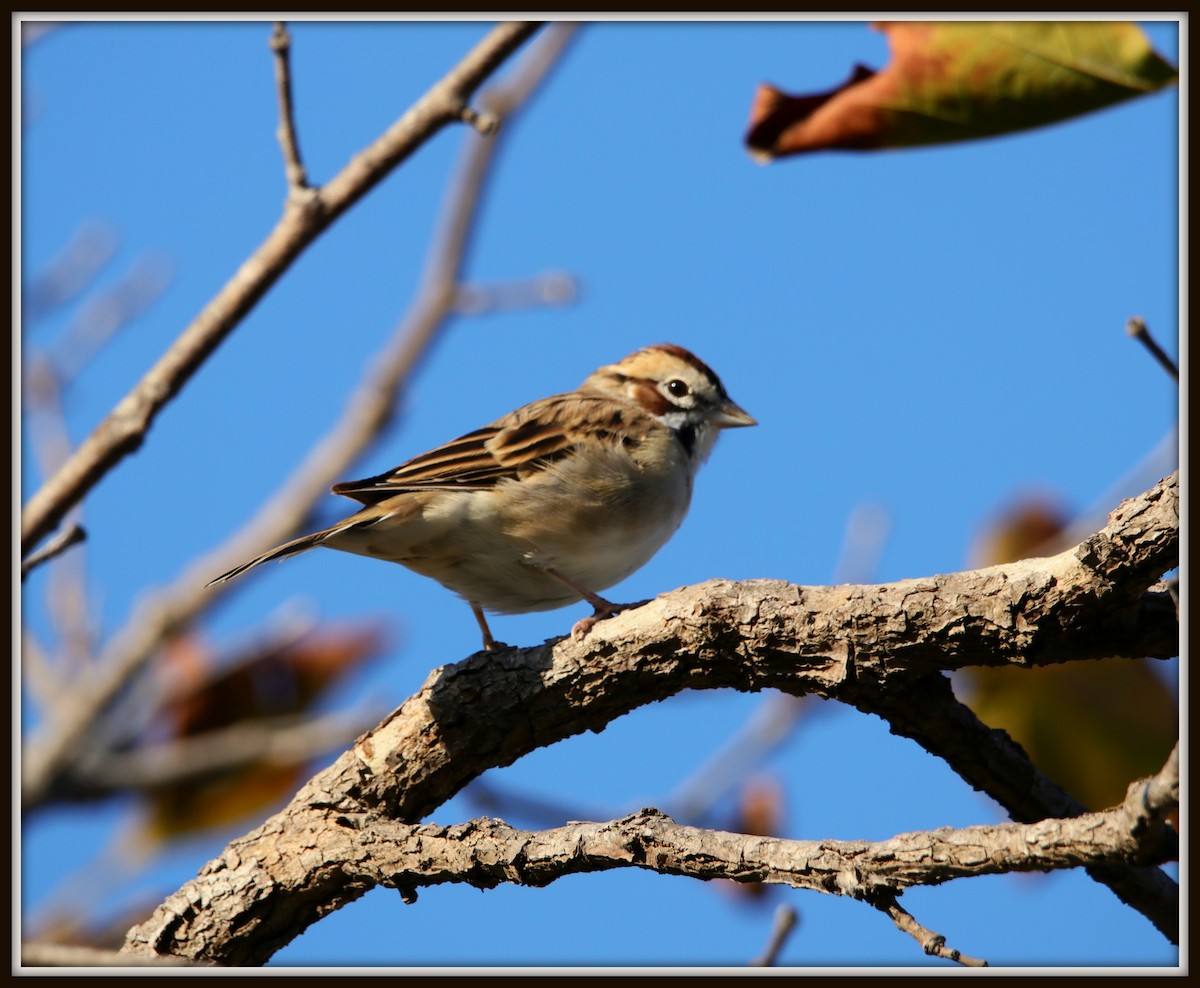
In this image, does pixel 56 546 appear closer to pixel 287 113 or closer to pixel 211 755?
pixel 287 113

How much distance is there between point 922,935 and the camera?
3.10m

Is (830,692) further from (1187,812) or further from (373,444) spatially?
(373,444)

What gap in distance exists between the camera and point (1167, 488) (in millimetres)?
3688

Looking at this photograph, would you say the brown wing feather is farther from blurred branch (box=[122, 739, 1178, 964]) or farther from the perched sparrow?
blurred branch (box=[122, 739, 1178, 964])

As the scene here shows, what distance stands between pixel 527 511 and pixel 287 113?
229cm

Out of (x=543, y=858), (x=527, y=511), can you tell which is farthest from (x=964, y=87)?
(x=527, y=511)

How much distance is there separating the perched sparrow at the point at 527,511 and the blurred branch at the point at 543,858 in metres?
1.32

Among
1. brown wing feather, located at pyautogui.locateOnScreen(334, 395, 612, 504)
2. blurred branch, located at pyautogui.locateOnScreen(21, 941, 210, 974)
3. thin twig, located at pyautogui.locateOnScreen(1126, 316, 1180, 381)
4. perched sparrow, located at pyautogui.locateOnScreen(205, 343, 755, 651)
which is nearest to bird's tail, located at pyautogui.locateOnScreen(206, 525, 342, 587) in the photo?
perched sparrow, located at pyautogui.locateOnScreen(205, 343, 755, 651)

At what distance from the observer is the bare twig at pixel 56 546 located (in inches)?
177

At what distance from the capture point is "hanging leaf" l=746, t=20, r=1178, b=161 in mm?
2818

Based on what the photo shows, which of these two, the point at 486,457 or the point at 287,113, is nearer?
the point at 287,113

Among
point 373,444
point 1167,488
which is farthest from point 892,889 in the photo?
point 373,444

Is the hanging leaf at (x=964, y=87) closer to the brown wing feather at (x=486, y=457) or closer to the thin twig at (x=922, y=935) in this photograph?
the thin twig at (x=922, y=935)

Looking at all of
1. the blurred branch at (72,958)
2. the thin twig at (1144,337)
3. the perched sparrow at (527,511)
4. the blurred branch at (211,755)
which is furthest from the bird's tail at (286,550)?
the thin twig at (1144,337)
